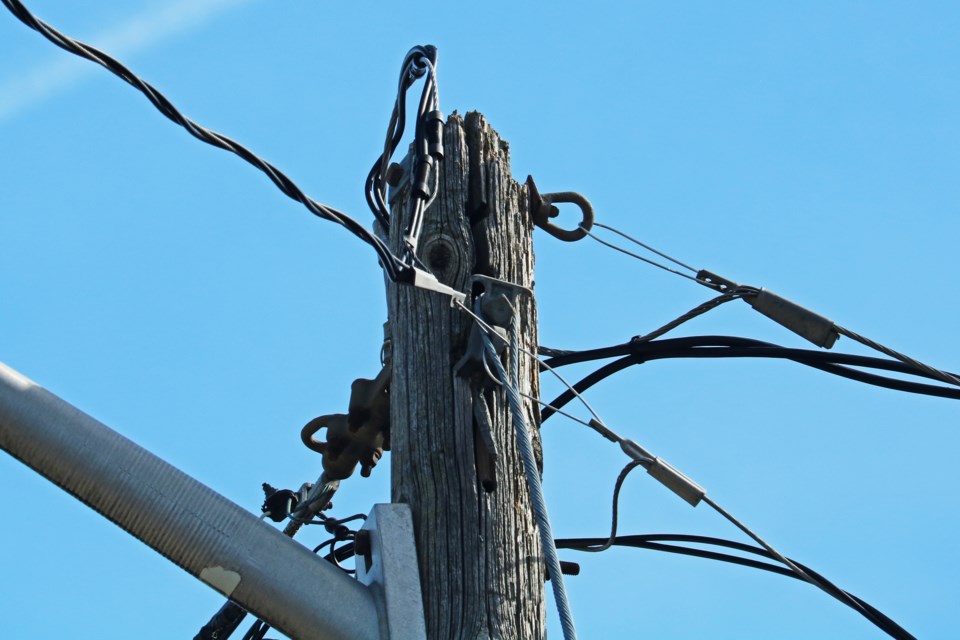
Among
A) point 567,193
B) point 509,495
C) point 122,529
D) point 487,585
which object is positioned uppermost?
point 567,193

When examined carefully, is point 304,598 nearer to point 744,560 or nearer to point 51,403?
point 51,403

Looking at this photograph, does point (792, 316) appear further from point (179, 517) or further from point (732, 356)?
point (179, 517)

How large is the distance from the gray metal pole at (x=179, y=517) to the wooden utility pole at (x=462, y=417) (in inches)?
10.7

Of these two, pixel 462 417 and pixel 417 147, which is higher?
pixel 417 147

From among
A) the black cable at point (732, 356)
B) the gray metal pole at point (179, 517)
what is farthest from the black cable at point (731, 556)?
the gray metal pole at point (179, 517)

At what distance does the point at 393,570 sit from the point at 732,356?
1.93 meters

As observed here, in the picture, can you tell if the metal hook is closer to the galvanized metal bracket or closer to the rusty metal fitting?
the rusty metal fitting

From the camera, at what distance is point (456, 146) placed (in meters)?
4.04

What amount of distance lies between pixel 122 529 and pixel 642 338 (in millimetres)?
2270

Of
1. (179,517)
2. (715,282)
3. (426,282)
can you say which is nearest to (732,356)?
(715,282)

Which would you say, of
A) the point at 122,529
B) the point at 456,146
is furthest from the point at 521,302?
the point at 122,529

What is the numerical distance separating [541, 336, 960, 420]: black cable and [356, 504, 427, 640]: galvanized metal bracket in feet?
3.22

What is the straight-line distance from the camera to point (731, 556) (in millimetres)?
4918

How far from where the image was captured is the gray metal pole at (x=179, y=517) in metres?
3.10
